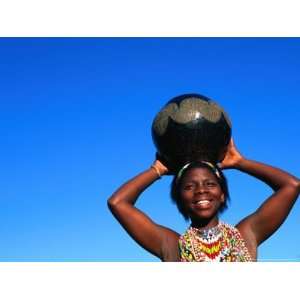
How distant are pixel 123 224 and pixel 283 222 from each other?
4.98 ft

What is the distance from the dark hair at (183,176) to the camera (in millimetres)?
5180

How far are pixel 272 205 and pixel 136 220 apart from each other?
1279mm

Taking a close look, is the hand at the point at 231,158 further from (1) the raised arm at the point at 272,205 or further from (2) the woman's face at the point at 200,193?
(2) the woman's face at the point at 200,193

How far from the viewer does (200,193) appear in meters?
5.00

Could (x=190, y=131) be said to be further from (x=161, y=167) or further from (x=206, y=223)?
(x=206, y=223)

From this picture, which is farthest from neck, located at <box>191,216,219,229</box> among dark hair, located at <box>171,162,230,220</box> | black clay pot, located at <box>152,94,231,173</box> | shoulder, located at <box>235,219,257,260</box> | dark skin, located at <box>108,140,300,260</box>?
black clay pot, located at <box>152,94,231,173</box>

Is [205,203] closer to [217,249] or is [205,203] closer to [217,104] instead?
[217,249]

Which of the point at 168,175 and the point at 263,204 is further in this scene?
the point at 168,175

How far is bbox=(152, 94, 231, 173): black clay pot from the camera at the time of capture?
5410 mm

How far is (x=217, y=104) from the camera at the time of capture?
5.72 m

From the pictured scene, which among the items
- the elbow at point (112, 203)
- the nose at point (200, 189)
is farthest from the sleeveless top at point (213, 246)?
the elbow at point (112, 203)

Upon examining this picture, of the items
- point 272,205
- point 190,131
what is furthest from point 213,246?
point 190,131
